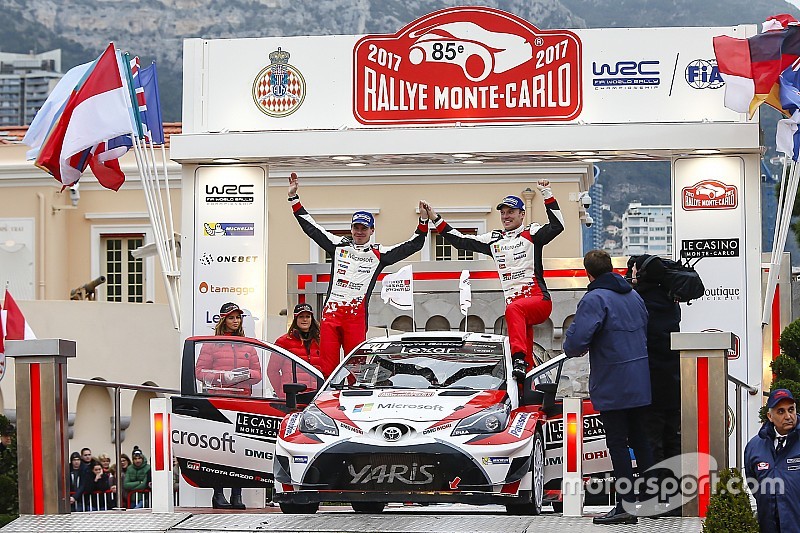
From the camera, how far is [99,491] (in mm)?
18984

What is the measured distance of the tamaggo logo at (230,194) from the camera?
693 inches

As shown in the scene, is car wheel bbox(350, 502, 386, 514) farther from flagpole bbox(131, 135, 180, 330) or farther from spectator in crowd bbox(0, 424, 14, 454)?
spectator in crowd bbox(0, 424, 14, 454)

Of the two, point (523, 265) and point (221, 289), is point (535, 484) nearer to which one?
point (523, 265)

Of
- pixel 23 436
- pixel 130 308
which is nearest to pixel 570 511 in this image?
pixel 23 436

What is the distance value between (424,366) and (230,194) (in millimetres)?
6003

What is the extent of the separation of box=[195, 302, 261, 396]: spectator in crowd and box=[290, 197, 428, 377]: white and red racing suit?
237 centimetres

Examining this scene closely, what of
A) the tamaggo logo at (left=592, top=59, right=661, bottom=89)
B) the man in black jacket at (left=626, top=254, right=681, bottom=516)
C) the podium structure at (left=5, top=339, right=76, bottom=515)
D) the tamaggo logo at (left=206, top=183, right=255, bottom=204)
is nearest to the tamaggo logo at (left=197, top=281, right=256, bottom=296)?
the tamaggo logo at (left=206, top=183, right=255, bottom=204)

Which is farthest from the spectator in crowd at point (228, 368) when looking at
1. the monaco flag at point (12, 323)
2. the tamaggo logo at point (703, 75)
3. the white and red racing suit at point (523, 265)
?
the monaco flag at point (12, 323)

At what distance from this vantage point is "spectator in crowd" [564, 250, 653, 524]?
35.8 ft

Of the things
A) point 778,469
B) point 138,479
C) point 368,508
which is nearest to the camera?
point 778,469

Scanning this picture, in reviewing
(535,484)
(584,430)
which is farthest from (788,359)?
(535,484)

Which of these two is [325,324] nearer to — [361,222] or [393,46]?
[361,222]

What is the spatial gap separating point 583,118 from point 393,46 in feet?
7.76

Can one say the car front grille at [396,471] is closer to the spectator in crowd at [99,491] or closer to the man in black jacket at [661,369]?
the man in black jacket at [661,369]
